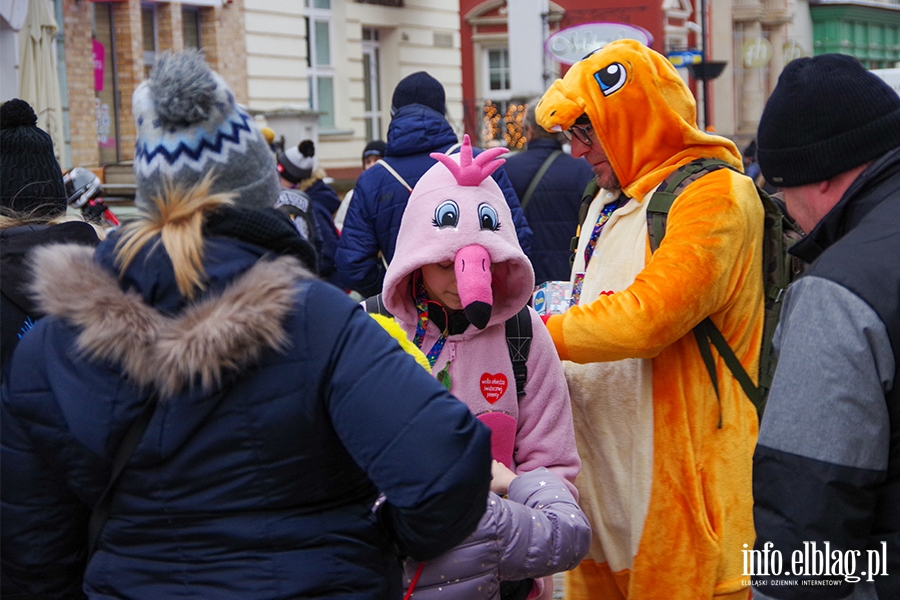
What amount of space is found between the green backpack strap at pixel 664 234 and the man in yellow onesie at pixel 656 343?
0.02 metres

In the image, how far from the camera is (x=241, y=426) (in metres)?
1.75

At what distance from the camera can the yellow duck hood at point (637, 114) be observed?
3.14 meters

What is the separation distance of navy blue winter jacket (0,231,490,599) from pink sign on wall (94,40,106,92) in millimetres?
14053

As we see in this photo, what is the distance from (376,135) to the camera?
21969 millimetres

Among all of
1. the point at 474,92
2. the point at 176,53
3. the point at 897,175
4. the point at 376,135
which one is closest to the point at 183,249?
the point at 176,53

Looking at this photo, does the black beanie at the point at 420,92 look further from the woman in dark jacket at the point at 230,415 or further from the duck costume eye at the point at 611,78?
the woman in dark jacket at the point at 230,415

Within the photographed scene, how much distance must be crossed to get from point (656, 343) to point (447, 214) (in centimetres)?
72

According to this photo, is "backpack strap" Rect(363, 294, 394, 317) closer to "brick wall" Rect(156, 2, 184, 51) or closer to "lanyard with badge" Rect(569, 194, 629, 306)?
"lanyard with badge" Rect(569, 194, 629, 306)

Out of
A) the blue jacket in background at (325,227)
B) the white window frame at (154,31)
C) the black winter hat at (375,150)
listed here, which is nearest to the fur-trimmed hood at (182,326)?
the blue jacket in background at (325,227)

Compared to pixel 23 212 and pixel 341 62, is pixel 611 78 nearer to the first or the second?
pixel 23 212

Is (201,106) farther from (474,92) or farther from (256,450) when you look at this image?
(474,92)

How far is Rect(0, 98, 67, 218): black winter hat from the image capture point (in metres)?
3.36

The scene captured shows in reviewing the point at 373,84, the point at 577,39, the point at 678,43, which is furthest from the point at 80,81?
the point at 678,43

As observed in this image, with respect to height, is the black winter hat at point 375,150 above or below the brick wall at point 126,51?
below
